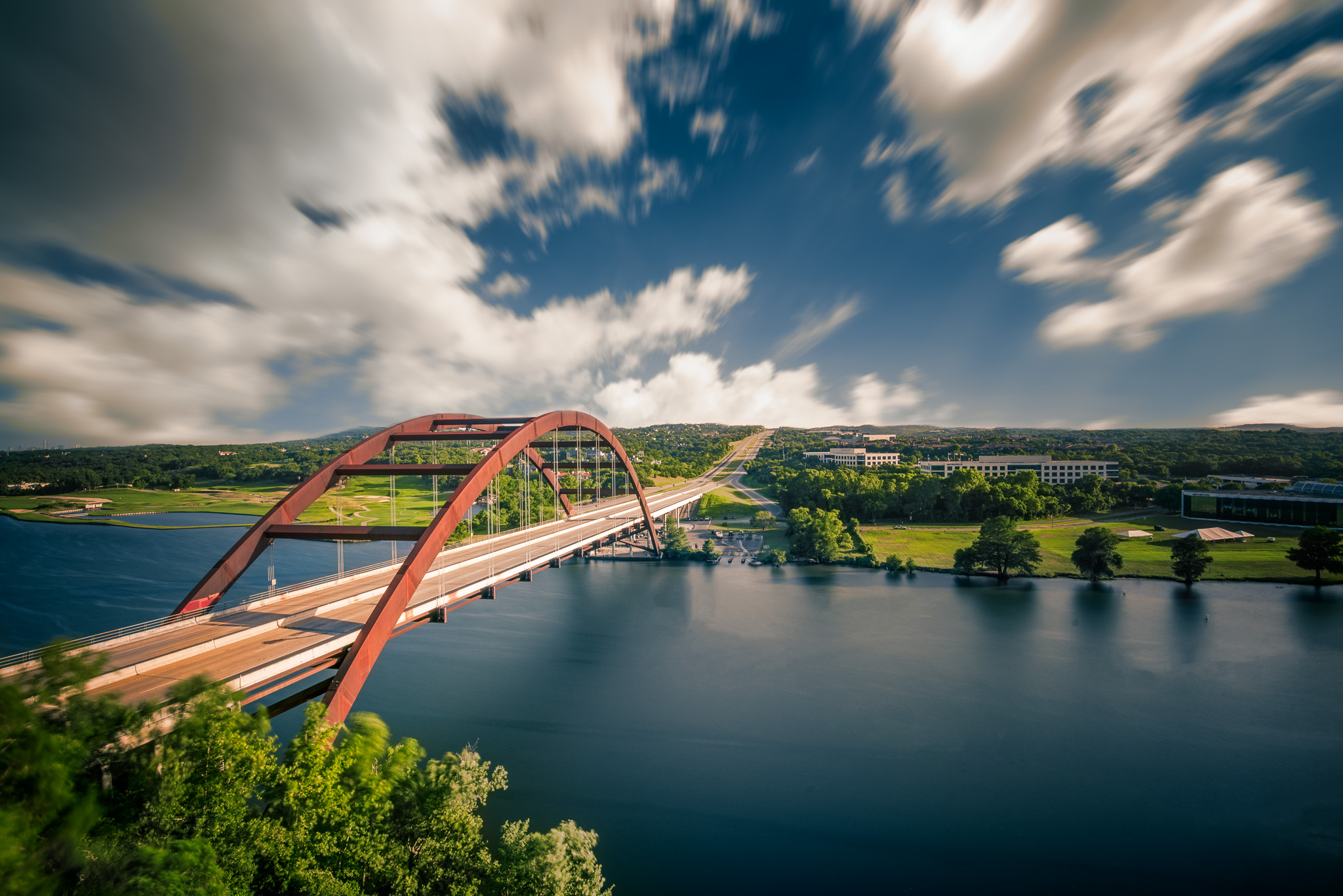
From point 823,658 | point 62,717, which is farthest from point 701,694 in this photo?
point 62,717

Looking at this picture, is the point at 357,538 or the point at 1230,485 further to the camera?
the point at 1230,485

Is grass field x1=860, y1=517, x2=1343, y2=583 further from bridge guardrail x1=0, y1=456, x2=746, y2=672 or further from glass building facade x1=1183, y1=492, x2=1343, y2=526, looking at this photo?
bridge guardrail x1=0, y1=456, x2=746, y2=672

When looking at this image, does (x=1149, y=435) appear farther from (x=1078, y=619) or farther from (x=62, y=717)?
(x=62, y=717)

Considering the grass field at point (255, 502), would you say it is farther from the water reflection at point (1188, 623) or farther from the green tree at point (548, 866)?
the water reflection at point (1188, 623)

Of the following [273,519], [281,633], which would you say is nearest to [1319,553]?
[281,633]

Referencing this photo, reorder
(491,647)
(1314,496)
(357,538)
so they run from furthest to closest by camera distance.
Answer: (1314,496) → (491,647) → (357,538)

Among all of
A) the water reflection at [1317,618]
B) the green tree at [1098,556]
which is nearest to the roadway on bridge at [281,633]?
the green tree at [1098,556]

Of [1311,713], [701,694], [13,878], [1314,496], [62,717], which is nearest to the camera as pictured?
[13,878]

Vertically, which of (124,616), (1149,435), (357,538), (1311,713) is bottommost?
(1311,713)
